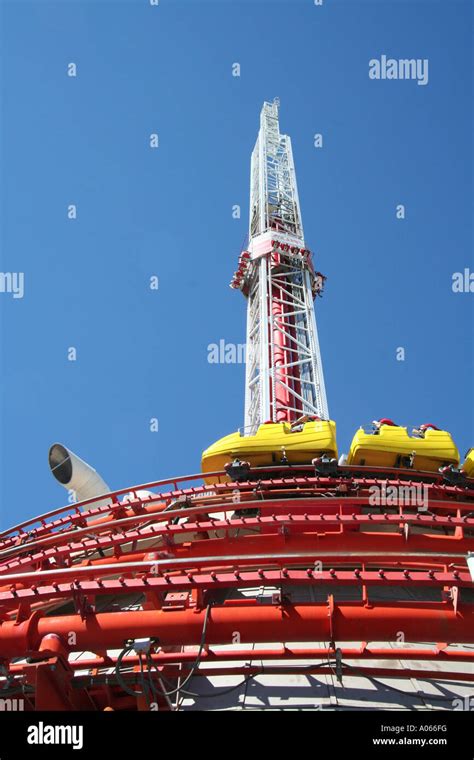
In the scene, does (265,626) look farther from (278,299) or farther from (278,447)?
(278,299)

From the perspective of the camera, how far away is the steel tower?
33.8 meters

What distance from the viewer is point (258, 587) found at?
12.2 m

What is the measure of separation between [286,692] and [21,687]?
13.5ft

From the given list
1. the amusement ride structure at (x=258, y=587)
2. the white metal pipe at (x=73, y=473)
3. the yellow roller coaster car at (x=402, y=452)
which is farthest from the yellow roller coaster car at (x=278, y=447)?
the white metal pipe at (x=73, y=473)

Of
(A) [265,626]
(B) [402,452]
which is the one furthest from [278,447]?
(A) [265,626]

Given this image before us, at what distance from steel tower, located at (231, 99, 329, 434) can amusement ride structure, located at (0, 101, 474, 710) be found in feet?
35.3

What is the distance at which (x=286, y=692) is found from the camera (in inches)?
397

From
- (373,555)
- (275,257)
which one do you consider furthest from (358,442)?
(275,257)

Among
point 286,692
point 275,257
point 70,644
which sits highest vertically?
point 275,257

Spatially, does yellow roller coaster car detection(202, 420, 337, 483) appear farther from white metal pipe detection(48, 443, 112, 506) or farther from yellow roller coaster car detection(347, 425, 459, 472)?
white metal pipe detection(48, 443, 112, 506)

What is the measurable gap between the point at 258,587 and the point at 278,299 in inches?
1158

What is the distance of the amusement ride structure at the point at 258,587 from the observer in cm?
873

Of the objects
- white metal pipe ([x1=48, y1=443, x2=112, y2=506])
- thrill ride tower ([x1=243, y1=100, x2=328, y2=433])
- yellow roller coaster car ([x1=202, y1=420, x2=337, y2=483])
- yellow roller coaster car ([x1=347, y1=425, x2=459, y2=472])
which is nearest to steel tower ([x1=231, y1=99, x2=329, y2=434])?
thrill ride tower ([x1=243, y1=100, x2=328, y2=433])
